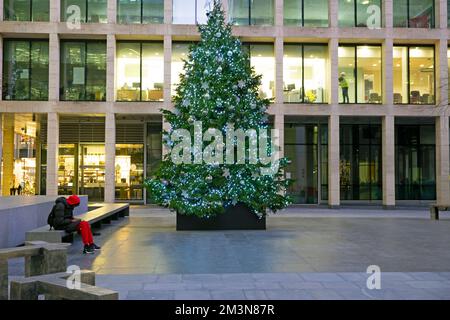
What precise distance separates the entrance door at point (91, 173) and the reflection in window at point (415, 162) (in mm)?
20430

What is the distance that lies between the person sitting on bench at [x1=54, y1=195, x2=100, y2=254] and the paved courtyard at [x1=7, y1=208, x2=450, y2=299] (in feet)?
1.07

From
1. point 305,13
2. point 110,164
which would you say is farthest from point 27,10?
point 305,13

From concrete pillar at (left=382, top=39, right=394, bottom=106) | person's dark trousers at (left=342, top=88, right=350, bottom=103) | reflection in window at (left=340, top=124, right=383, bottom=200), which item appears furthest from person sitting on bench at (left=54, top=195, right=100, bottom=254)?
reflection in window at (left=340, top=124, right=383, bottom=200)

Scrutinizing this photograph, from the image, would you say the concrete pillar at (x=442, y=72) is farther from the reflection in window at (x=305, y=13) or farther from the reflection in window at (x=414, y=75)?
the reflection in window at (x=305, y=13)

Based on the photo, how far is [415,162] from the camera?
35.2 m

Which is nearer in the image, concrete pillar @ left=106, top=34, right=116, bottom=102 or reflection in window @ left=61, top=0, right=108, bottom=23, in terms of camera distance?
concrete pillar @ left=106, top=34, right=116, bottom=102

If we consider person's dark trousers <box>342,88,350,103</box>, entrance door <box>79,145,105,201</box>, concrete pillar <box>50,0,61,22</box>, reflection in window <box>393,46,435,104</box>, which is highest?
concrete pillar <box>50,0,61,22</box>

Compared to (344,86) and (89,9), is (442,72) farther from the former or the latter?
(89,9)

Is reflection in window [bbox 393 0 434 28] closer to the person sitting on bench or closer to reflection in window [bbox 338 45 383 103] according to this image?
reflection in window [bbox 338 45 383 103]

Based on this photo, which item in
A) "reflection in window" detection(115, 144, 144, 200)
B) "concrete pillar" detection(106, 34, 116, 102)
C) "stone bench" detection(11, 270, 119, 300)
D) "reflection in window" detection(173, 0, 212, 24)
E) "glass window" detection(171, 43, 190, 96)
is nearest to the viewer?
"stone bench" detection(11, 270, 119, 300)

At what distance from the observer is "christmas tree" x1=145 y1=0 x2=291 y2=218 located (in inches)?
658

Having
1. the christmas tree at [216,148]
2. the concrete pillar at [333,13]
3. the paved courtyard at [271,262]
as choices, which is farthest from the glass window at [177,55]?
the paved courtyard at [271,262]

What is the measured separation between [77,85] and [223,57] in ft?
54.2

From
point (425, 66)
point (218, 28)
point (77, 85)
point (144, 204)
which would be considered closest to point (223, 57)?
point (218, 28)
